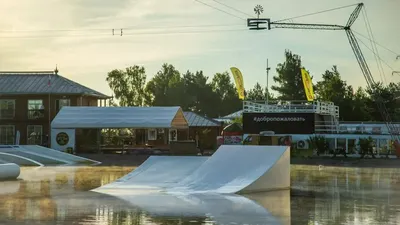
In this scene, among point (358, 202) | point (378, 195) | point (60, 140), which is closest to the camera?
point (358, 202)

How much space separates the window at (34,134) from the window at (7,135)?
59.6 inches

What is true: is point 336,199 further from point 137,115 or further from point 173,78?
point 173,78

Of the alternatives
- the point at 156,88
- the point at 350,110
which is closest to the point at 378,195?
→ the point at 350,110

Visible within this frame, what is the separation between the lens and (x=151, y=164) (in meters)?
24.2

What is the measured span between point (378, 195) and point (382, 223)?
6.40 meters

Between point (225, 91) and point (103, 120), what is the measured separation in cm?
5952

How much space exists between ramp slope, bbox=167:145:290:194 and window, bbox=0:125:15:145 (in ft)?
139

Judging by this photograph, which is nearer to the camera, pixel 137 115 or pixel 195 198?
pixel 195 198

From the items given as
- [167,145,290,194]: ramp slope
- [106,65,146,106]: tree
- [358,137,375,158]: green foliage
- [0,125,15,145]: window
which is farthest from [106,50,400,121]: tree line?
[167,145,290,194]: ramp slope

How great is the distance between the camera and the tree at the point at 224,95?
10631 cm

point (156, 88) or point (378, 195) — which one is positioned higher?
point (156, 88)

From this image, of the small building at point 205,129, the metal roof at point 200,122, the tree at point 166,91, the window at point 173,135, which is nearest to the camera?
the window at point 173,135

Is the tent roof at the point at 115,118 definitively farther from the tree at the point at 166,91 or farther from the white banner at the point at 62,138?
the tree at the point at 166,91

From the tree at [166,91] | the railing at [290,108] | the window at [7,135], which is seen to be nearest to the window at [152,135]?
the railing at [290,108]
